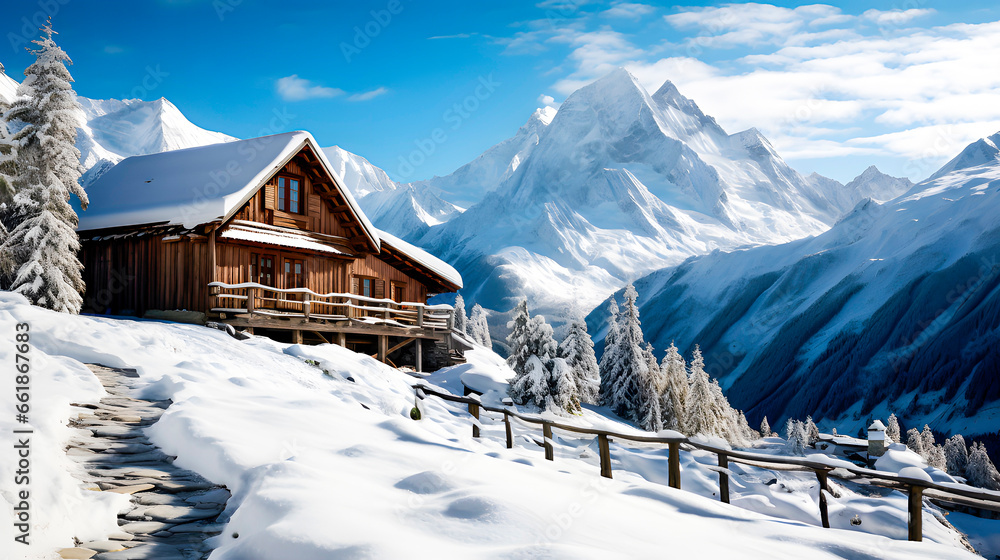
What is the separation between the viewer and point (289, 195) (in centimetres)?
2164

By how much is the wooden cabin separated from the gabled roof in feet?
0.17

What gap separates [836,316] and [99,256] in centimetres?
14220

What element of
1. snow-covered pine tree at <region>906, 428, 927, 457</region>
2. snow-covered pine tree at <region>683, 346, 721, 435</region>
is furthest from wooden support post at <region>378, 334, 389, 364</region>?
snow-covered pine tree at <region>906, 428, 927, 457</region>

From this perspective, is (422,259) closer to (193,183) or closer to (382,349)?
(382,349)

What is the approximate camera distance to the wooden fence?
1825 cm

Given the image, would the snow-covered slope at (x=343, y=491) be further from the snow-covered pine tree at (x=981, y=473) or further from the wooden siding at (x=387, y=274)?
the snow-covered pine tree at (x=981, y=473)

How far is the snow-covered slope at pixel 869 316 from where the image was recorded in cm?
10431

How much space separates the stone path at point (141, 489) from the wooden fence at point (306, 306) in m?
10.4

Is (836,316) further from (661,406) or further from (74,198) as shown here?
(74,198)

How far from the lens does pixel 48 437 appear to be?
19.9 feet

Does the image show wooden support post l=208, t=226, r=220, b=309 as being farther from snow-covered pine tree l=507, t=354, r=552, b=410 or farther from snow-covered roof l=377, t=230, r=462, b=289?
snow-covered pine tree l=507, t=354, r=552, b=410

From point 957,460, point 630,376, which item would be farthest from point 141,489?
point 957,460

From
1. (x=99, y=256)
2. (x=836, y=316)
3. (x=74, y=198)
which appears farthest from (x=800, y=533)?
(x=836, y=316)

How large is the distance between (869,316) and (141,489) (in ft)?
465
